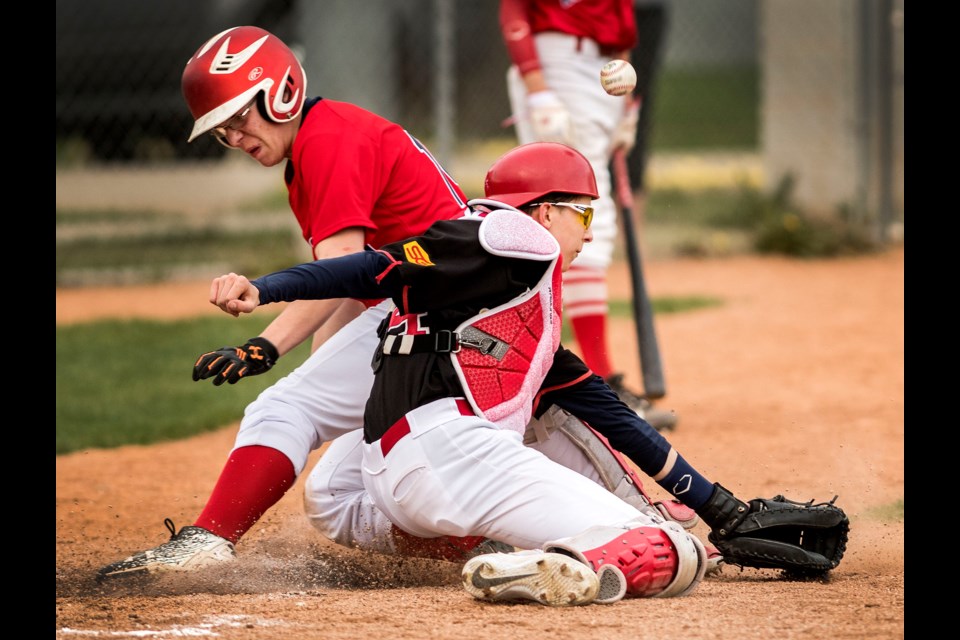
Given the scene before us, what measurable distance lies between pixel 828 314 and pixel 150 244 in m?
6.13

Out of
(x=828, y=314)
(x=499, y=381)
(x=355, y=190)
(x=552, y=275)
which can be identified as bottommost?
(x=828, y=314)

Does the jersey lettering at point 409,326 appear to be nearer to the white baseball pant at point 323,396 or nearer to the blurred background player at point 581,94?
the white baseball pant at point 323,396

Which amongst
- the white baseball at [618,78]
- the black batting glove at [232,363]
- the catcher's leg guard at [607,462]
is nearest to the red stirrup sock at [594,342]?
the white baseball at [618,78]

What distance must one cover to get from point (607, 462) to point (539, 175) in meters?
0.80

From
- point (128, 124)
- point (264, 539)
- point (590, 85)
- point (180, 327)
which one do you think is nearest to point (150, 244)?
point (128, 124)

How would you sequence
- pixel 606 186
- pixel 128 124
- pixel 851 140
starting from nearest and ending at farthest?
pixel 606 186, pixel 851 140, pixel 128 124

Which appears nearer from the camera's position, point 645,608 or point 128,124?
point 645,608

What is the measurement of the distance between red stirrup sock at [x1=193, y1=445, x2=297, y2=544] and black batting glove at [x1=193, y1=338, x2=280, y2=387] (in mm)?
450

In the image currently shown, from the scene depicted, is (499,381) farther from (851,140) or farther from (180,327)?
(851,140)

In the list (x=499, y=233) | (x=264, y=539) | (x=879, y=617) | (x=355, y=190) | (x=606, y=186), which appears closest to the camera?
(x=879, y=617)

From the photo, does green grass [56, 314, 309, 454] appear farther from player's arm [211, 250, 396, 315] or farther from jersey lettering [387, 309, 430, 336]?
player's arm [211, 250, 396, 315]

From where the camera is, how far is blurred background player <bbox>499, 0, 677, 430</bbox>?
5281mm

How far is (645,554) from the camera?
9.81 ft

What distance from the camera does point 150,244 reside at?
37.5 ft
